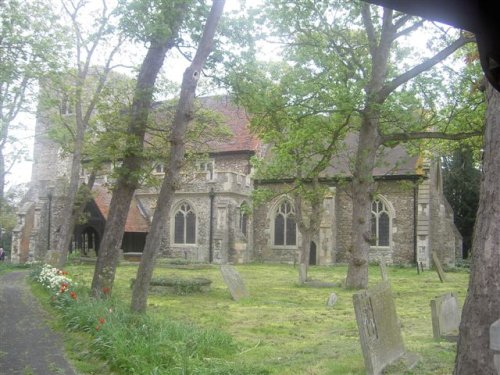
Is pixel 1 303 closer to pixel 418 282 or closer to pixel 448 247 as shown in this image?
pixel 418 282

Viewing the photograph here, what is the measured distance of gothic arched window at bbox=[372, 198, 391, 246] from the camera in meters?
29.5

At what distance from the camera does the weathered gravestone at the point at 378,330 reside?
630 cm

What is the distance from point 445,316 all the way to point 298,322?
292 centimetres

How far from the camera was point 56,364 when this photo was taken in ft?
22.1

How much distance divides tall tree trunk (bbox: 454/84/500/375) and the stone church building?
22.3 meters

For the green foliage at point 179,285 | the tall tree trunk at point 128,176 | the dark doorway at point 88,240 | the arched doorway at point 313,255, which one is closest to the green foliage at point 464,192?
the arched doorway at point 313,255

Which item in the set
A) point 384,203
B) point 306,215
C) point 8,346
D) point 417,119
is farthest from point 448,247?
point 8,346

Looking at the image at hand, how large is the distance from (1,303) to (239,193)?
63.6ft

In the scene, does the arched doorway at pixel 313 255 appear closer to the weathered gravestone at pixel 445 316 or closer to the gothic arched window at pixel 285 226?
the gothic arched window at pixel 285 226

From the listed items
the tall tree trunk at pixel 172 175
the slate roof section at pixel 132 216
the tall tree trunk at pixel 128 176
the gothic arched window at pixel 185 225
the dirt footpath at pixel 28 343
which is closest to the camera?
the dirt footpath at pixel 28 343

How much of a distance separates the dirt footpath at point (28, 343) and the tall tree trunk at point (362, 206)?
28.7 feet

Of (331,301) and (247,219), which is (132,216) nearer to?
(247,219)

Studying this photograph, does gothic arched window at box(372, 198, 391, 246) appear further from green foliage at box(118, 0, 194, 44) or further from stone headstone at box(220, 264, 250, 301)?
green foliage at box(118, 0, 194, 44)

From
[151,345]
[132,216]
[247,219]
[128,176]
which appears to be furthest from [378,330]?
[132,216]
